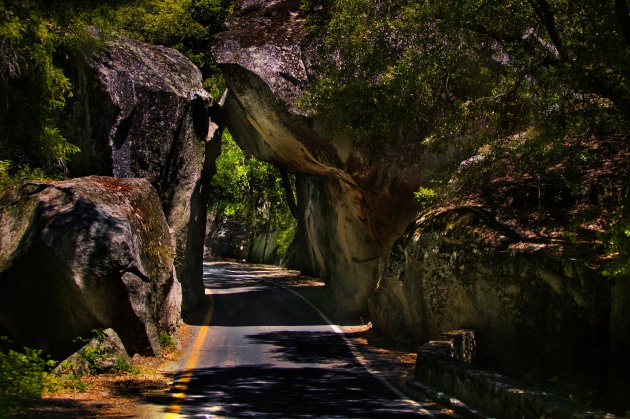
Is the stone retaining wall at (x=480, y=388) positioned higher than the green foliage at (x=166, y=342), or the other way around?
the stone retaining wall at (x=480, y=388)

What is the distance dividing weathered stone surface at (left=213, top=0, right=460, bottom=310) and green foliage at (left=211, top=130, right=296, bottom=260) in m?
14.5

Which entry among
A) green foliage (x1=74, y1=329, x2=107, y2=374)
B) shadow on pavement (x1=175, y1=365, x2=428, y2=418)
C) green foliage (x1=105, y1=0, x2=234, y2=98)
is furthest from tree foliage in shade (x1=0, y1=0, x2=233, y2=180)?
green foliage (x1=105, y1=0, x2=234, y2=98)

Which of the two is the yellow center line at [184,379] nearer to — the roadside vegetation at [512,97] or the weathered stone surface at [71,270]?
the weathered stone surface at [71,270]

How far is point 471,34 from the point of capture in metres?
13.0

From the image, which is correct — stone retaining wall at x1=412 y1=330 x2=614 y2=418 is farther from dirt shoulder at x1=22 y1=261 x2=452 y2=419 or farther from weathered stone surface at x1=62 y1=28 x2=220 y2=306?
weathered stone surface at x1=62 y1=28 x2=220 y2=306

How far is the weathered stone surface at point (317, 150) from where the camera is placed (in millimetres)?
19766

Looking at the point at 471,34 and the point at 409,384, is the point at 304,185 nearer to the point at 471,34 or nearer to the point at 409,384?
the point at 471,34

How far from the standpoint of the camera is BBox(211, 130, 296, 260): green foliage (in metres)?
39.3

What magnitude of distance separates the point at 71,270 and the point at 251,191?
30814 mm

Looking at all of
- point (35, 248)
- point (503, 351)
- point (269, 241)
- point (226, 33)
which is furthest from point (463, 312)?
point (269, 241)

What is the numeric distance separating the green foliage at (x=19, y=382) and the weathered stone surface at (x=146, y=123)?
24.5 ft

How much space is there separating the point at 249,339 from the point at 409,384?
6.00 m

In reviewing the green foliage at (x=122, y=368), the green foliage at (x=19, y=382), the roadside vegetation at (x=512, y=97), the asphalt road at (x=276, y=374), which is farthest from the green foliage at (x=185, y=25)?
the green foliage at (x=19, y=382)

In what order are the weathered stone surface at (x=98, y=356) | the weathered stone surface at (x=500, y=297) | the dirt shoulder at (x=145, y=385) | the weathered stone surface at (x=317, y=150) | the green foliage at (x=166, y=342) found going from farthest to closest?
the weathered stone surface at (x=317, y=150), the green foliage at (x=166, y=342), the weathered stone surface at (x=98, y=356), the weathered stone surface at (x=500, y=297), the dirt shoulder at (x=145, y=385)
